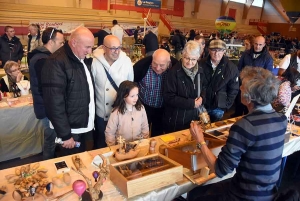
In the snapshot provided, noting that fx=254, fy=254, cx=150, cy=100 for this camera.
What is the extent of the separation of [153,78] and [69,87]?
0.89 meters

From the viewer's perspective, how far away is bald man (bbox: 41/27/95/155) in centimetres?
190

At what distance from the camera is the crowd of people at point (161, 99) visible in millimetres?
1385

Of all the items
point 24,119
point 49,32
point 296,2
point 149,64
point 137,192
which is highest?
point 296,2

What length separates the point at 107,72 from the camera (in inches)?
92.1

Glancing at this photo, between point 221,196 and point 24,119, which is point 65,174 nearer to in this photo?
point 221,196

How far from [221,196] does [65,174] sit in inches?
38.5

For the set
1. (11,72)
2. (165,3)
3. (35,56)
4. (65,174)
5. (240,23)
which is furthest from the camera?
(240,23)

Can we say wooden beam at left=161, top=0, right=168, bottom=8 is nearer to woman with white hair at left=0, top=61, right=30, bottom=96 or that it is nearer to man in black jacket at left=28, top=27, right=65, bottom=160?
woman with white hair at left=0, top=61, right=30, bottom=96

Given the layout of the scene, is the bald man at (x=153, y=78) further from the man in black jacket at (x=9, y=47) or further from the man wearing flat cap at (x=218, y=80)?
the man in black jacket at (x=9, y=47)

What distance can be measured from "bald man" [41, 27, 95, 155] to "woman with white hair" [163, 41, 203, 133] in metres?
0.73

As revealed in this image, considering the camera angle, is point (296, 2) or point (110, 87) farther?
point (296, 2)

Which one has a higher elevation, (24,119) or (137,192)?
(137,192)

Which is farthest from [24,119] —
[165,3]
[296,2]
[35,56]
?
[165,3]

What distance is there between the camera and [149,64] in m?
2.60
